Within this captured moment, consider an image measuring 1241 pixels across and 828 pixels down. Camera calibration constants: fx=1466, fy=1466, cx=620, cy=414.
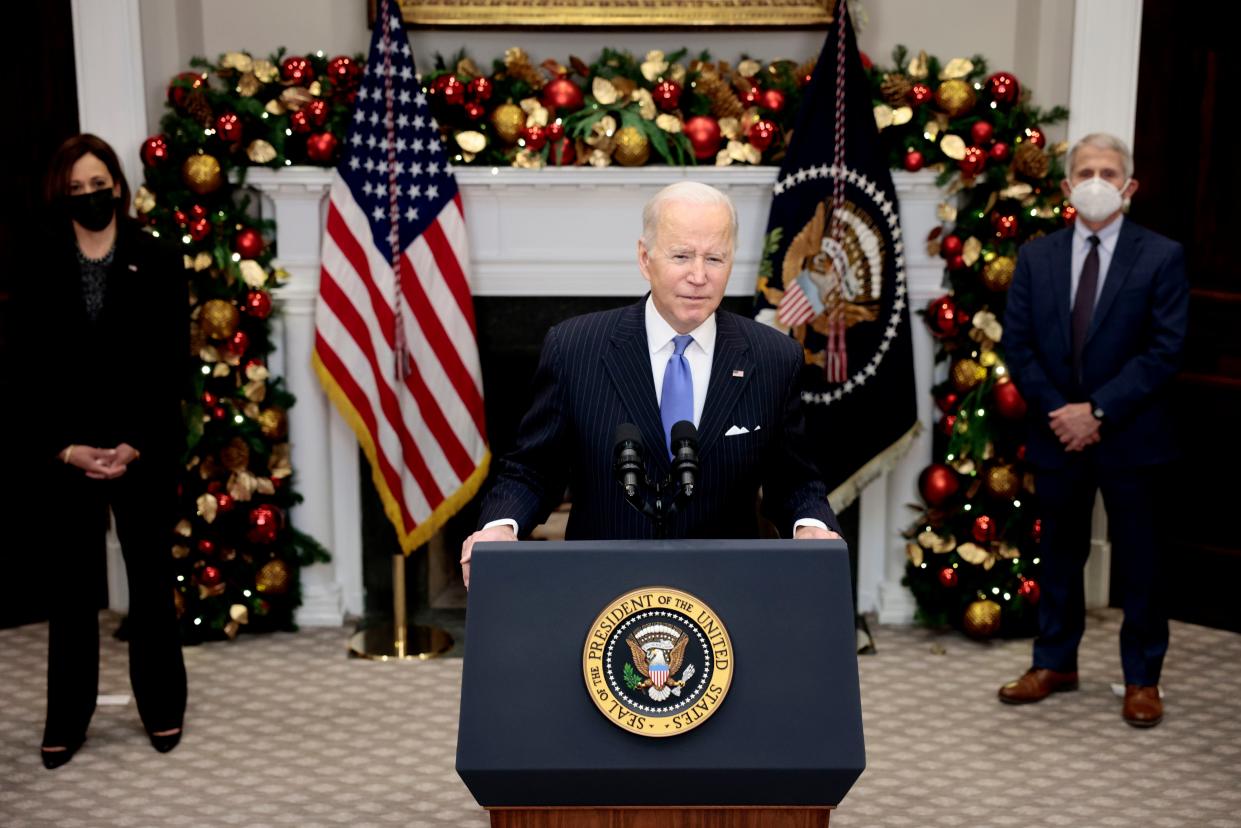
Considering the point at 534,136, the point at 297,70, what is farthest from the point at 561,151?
the point at 297,70

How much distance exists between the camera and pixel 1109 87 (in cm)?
581

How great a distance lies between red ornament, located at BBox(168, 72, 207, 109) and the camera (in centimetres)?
566

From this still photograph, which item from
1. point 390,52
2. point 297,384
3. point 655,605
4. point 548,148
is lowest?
point 297,384

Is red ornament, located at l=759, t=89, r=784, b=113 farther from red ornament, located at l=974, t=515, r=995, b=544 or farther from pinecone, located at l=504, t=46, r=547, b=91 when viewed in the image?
red ornament, located at l=974, t=515, r=995, b=544

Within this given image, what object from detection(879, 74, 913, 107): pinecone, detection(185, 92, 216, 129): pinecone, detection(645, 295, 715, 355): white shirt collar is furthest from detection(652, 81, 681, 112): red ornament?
detection(645, 295, 715, 355): white shirt collar

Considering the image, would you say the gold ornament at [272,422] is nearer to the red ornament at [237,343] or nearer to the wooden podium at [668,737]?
the red ornament at [237,343]

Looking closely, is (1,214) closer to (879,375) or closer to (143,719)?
(143,719)

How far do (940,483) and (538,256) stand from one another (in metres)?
1.85

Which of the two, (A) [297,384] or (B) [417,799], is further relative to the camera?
(A) [297,384]

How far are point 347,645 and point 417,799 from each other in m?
1.58

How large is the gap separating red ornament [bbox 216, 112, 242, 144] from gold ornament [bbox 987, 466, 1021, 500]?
10.5 ft

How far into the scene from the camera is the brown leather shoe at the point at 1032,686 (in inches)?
203

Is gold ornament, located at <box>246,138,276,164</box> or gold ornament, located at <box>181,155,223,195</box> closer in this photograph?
gold ornament, located at <box>181,155,223,195</box>

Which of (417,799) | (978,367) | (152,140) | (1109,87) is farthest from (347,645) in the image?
(1109,87)
